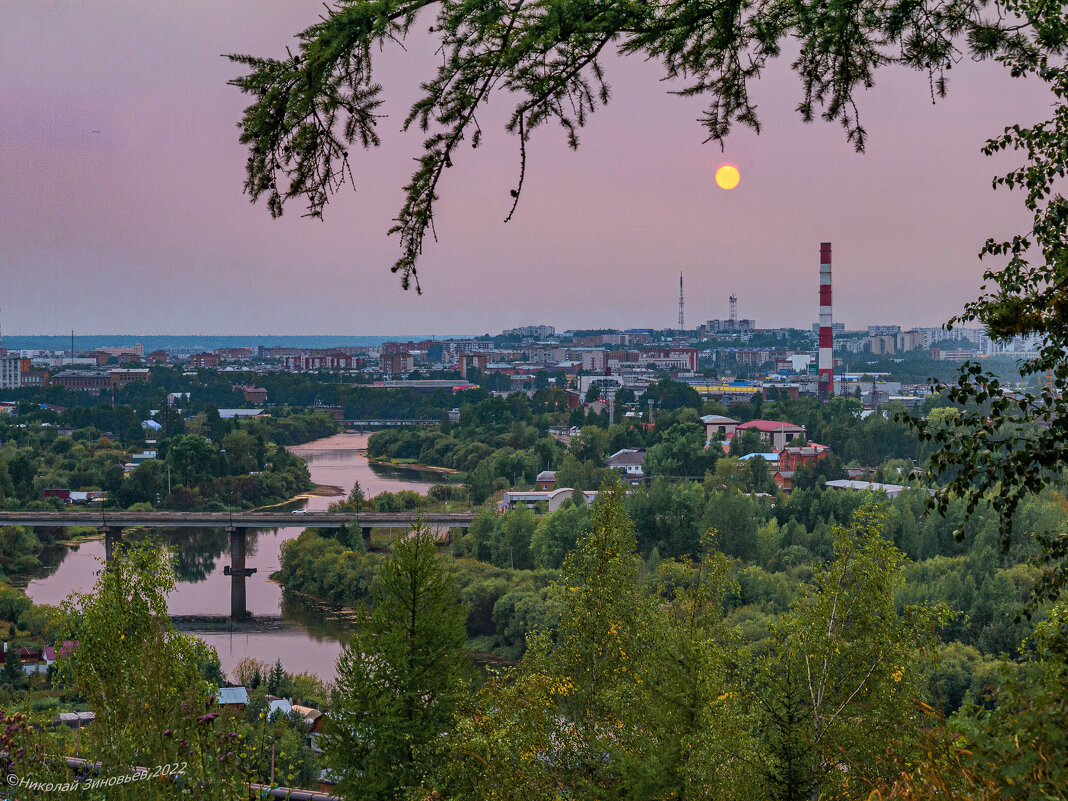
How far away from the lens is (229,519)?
18.1 m

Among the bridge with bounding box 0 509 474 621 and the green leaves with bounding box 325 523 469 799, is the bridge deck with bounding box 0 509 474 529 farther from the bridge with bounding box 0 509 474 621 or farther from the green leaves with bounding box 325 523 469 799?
the green leaves with bounding box 325 523 469 799

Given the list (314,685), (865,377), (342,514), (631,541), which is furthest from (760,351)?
(631,541)

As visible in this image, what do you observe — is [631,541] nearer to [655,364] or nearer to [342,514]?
[342,514]

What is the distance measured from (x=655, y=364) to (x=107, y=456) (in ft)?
143

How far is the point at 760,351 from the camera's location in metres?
71.0

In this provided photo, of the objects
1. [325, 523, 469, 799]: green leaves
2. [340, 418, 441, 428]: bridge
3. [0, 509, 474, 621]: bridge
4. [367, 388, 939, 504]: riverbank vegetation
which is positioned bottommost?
[0, 509, 474, 621]: bridge

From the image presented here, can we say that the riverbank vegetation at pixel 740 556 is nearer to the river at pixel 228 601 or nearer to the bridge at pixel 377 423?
the river at pixel 228 601

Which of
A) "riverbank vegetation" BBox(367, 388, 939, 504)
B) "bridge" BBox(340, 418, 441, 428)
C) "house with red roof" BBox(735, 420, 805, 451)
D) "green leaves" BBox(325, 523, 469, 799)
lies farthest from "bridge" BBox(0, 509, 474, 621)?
"bridge" BBox(340, 418, 441, 428)

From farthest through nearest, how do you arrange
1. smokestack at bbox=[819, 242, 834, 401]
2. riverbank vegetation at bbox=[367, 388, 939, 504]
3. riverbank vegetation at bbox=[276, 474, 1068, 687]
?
smokestack at bbox=[819, 242, 834, 401] < riverbank vegetation at bbox=[367, 388, 939, 504] < riverbank vegetation at bbox=[276, 474, 1068, 687]

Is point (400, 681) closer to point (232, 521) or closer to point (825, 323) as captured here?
point (232, 521)

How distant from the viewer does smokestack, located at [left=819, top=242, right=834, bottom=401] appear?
1282 inches

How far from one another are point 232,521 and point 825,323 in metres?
21.0

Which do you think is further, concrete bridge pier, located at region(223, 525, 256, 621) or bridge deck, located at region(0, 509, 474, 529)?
bridge deck, located at region(0, 509, 474, 529)

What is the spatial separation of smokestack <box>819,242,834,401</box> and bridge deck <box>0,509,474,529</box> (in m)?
17.8
